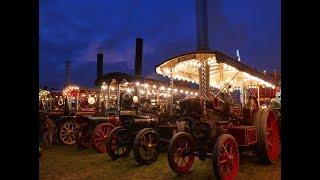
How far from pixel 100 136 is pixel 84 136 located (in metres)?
1.29

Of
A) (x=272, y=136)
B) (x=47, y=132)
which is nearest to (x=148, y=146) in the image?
(x=272, y=136)

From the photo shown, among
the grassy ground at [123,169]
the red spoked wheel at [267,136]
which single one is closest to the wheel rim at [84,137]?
the grassy ground at [123,169]

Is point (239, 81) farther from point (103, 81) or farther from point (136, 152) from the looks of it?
point (136, 152)

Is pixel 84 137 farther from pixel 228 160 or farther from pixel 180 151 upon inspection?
pixel 228 160

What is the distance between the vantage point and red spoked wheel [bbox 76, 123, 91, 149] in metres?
12.0

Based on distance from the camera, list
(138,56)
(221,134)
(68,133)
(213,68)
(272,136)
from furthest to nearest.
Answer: (138,56) < (213,68) < (68,133) < (272,136) < (221,134)

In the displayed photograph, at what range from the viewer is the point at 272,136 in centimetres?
911

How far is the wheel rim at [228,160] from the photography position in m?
6.40

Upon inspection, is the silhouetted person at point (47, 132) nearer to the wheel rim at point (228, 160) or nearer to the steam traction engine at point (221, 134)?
the steam traction engine at point (221, 134)

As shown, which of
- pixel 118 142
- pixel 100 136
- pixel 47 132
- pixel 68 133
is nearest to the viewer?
pixel 118 142
